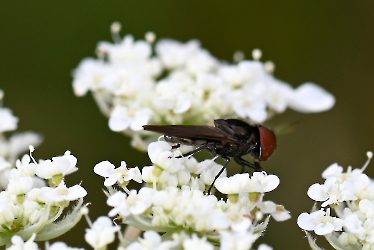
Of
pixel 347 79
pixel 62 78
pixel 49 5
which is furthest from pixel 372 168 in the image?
pixel 49 5

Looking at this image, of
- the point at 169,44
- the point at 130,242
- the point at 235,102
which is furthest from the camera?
the point at 169,44

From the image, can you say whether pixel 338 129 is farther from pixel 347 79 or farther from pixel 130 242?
pixel 130 242

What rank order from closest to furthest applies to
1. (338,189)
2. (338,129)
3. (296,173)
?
1. (338,189)
2. (296,173)
3. (338,129)

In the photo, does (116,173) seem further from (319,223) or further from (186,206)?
(319,223)

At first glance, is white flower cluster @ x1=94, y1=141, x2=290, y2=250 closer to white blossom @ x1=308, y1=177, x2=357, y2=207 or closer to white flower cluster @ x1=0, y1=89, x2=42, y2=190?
white blossom @ x1=308, y1=177, x2=357, y2=207

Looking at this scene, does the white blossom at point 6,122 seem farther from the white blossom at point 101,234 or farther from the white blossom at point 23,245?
the white blossom at point 101,234

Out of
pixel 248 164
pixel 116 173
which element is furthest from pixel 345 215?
pixel 116 173
